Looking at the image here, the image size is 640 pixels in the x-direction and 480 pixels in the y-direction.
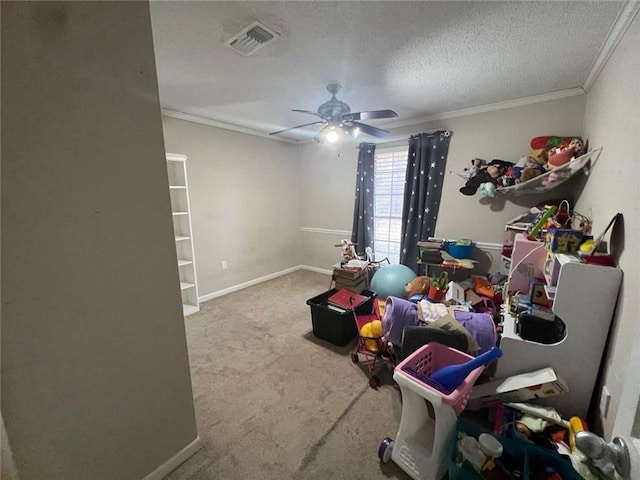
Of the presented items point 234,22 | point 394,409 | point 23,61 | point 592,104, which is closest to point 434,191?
point 592,104

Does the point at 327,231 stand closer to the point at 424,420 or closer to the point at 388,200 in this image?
the point at 388,200

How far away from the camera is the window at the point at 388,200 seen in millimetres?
3584

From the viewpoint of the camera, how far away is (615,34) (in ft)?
4.91

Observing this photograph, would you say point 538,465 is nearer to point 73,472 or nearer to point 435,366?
point 435,366

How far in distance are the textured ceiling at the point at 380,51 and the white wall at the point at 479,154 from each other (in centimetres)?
22

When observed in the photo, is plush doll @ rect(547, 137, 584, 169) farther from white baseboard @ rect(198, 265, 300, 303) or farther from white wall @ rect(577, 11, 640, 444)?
white baseboard @ rect(198, 265, 300, 303)

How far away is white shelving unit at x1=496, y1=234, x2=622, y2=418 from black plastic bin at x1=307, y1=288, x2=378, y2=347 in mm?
1185

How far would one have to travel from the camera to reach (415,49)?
1.71 m

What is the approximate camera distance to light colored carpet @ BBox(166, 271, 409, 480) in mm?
1368

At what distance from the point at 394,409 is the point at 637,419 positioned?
49.8 inches

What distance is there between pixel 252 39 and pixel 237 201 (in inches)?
95.9

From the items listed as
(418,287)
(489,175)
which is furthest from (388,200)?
(418,287)

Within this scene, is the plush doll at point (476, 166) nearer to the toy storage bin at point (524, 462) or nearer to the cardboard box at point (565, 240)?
the cardboard box at point (565, 240)

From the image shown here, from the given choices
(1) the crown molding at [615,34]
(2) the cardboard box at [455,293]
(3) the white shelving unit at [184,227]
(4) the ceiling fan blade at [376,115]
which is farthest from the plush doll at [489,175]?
(3) the white shelving unit at [184,227]
